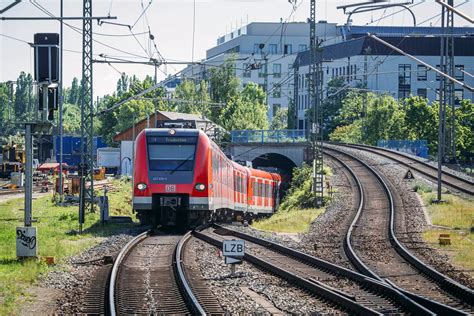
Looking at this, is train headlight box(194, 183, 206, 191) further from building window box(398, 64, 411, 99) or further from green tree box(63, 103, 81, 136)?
green tree box(63, 103, 81, 136)

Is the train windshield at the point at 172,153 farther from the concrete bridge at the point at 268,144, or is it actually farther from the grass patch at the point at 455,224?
the concrete bridge at the point at 268,144

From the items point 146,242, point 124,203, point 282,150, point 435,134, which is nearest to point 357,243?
point 146,242

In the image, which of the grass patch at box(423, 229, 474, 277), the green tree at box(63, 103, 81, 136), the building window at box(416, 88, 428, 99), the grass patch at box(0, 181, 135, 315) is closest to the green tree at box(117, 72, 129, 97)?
the green tree at box(63, 103, 81, 136)

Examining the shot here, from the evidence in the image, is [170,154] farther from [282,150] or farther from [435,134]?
[435,134]

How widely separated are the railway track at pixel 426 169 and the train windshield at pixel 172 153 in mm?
19929

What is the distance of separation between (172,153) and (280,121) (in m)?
96.1

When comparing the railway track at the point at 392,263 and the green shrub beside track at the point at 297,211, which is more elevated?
the railway track at the point at 392,263

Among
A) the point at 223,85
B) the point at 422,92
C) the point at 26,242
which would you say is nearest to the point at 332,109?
the point at 422,92

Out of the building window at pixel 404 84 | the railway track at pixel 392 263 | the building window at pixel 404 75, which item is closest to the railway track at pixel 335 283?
the railway track at pixel 392 263

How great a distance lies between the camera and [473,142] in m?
93.3

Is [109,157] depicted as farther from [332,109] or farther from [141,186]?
[141,186]

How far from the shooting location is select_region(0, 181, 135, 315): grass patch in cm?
1629

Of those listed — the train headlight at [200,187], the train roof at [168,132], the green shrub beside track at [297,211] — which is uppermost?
the train roof at [168,132]

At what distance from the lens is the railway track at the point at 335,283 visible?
1369cm
